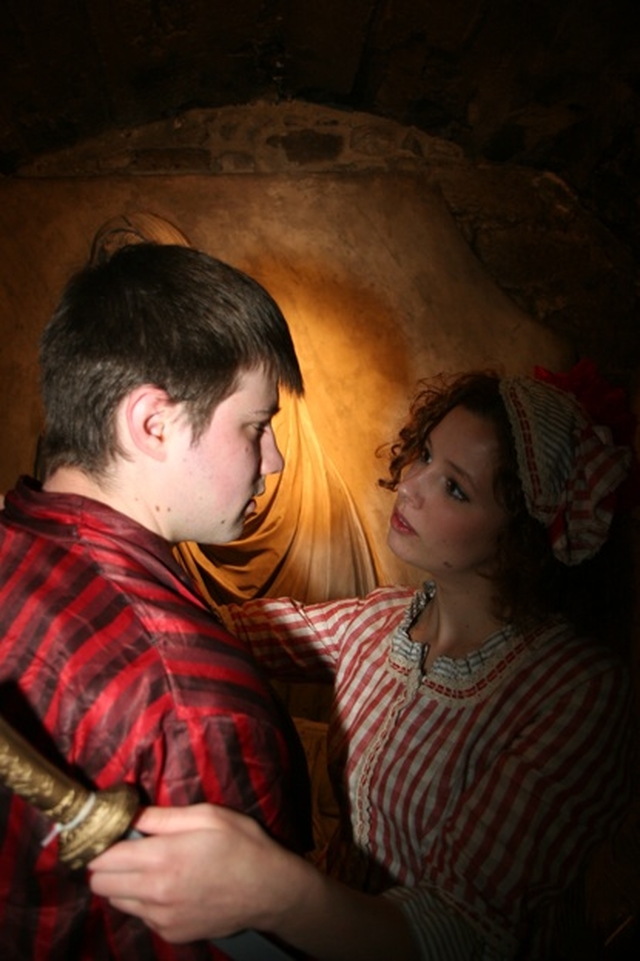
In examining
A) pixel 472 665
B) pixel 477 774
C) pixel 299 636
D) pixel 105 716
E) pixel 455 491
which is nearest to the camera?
pixel 105 716

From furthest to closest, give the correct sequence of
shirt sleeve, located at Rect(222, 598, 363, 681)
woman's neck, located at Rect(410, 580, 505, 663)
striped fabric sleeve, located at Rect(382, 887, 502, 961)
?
1. shirt sleeve, located at Rect(222, 598, 363, 681)
2. woman's neck, located at Rect(410, 580, 505, 663)
3. striped fabric sleeve, located at Rect(382, 887, 502, 961)

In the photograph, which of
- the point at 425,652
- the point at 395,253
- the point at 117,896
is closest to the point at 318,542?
the point at 425,652

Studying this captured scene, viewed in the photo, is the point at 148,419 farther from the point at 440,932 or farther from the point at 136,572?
the point at 440,932

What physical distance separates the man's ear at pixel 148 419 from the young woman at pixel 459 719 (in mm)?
595

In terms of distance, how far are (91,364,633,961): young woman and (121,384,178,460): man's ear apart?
0.59 metres

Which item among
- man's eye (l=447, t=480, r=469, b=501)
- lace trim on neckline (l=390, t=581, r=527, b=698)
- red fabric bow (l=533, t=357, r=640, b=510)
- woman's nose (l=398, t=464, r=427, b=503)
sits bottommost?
lace trim on neckline (l=390, t=581, r=527, b=698)

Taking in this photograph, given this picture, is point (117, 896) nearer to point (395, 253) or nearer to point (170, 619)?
point (170, 619)

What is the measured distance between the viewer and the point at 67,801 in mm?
717

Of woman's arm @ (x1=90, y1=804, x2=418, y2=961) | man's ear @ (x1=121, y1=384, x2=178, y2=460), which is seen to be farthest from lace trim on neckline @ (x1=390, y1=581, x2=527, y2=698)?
man's ear @ (x1=121, y1=384, x2=178, y2=460)

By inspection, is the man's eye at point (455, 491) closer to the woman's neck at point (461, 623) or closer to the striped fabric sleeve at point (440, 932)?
the woman's neck at point (461, 623)

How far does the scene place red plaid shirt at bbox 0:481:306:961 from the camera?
848mm

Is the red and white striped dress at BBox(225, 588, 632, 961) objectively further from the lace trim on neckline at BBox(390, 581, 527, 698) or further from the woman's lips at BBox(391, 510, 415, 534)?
the woman's lips at BBox(391, 510, 415, 534)

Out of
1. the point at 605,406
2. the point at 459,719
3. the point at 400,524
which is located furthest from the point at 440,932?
the point at 605,406

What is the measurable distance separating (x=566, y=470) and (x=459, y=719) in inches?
24.2
